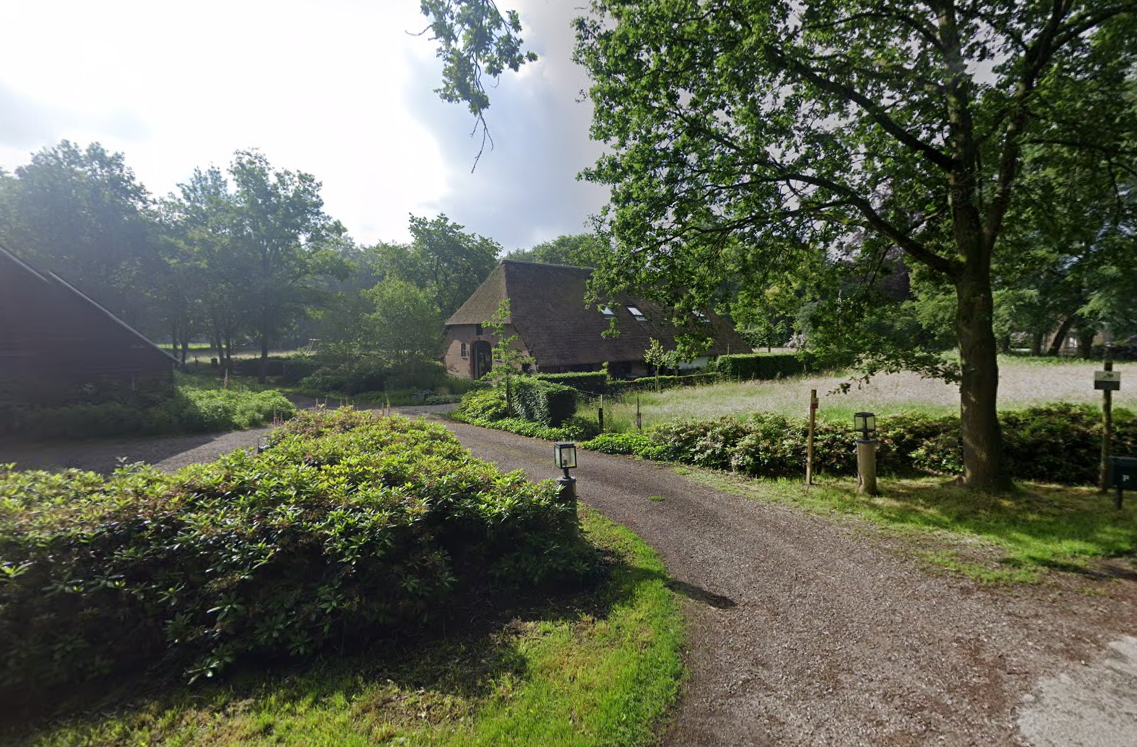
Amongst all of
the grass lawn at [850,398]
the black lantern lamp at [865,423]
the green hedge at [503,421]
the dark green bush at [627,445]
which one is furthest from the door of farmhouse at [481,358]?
the black lantern lamp at [865,423]

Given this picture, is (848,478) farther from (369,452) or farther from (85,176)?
(85,176)

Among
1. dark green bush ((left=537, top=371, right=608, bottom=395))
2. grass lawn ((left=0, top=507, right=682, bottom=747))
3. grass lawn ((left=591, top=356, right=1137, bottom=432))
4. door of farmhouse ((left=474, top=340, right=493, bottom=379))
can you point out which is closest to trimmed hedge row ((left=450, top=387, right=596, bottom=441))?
grass lawn ((left=591, top=356, right=1137, bottom=432))

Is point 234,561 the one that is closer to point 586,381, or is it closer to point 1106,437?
point 1106,437

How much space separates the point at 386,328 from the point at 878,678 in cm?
2468

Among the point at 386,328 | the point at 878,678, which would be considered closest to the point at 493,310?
the point at 386,328

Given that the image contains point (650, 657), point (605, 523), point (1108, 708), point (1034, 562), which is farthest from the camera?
point (605, 523)

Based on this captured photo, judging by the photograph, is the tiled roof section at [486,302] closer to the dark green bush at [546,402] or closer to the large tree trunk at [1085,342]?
the dark green bush at [546,402]

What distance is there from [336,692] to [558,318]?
20.7 m

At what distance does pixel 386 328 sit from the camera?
2406cm

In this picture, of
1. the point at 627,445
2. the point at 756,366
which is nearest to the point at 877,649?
the point at 627,445

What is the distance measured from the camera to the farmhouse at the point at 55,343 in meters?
13.5

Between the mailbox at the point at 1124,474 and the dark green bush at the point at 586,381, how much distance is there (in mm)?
12397

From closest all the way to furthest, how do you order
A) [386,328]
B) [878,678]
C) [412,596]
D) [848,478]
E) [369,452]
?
1. [878,678]
2. [412,596]
3. [369,452]
4. [848,478]
5. [386,328]

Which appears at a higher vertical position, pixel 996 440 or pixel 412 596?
pixel 996 440
